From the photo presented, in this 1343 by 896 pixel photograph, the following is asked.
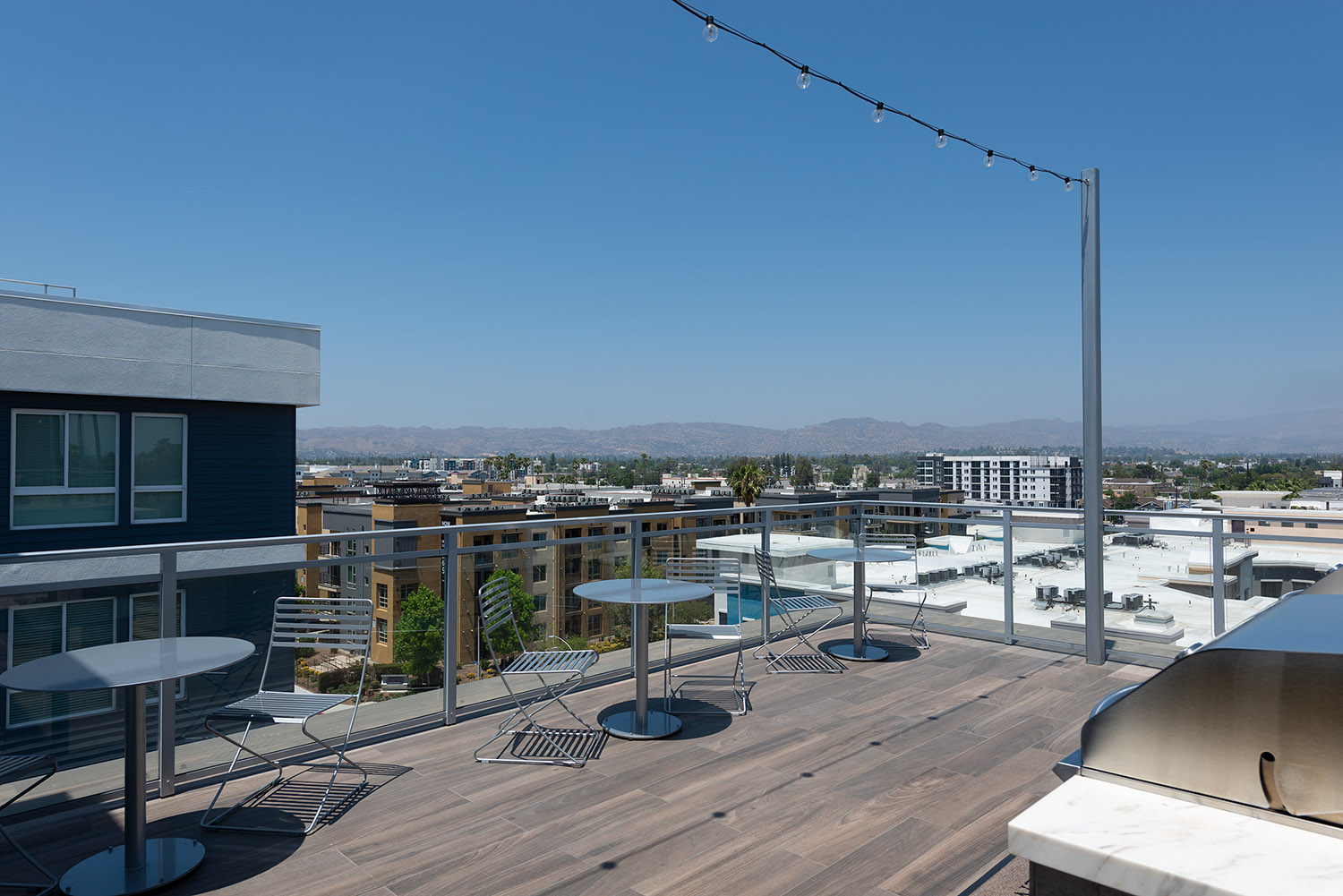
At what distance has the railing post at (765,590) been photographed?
6.42 metres

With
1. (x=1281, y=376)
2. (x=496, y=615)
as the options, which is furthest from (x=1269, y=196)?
(x=496, y=615)

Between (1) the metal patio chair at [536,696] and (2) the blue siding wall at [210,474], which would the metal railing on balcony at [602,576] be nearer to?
(1) the metal patio chair at [536,696]

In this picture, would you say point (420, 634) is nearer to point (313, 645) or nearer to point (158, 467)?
point (313, 645)

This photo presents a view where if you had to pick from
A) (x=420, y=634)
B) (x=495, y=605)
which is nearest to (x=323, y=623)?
(x=420, y=634)

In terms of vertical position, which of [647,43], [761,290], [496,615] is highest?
[761,290]

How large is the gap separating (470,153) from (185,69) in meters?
10.8

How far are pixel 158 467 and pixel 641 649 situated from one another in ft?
46.2

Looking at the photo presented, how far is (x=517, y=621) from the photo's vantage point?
14.9 ft

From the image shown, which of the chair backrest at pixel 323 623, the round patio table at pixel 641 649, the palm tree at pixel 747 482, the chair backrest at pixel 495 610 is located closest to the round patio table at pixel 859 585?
Result: the round patio table at pixel 641 649

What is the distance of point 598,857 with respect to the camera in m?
2.88

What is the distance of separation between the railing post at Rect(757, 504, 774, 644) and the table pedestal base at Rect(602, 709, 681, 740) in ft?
6.70

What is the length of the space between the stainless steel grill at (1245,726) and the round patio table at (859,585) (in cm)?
513

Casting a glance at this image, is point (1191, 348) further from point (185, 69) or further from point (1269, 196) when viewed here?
point (185, 69)

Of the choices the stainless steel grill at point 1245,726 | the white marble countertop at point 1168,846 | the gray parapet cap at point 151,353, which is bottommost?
the white marble countertop at point 1168,846
